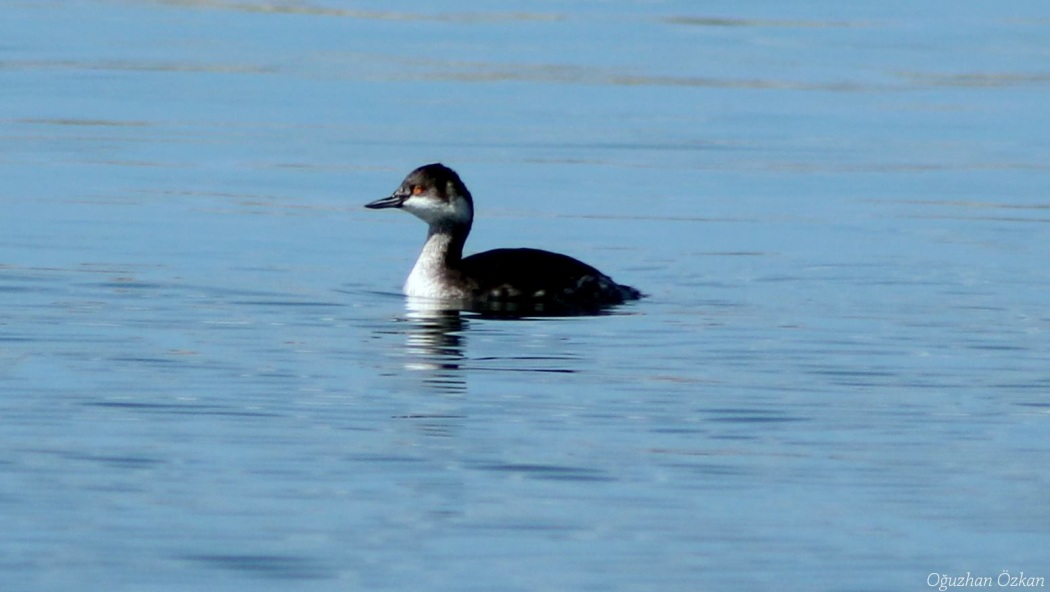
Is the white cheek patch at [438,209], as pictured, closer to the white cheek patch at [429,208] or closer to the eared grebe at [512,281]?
the white cheek patch at [429,208]

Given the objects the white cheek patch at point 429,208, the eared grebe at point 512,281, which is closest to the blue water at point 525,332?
the eared grebe at point 512,281

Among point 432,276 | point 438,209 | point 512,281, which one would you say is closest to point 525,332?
point 512,281

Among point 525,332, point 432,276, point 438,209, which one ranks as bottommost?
point 525,332

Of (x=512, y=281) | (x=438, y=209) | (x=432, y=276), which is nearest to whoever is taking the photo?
(x=512, y=281)

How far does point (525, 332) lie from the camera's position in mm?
13539

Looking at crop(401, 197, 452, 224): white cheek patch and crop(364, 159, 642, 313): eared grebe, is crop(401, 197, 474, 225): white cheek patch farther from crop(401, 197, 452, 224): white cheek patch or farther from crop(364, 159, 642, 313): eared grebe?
crop(364, 159, 642, 313): eared grebe

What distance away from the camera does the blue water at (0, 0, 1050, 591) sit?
864 cm

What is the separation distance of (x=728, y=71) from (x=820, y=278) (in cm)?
1406

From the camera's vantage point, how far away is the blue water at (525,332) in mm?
8641

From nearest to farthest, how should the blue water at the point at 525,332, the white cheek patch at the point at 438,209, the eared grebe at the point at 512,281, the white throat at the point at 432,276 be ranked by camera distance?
1. the blue water at the point at 525,332
2. the eared grebe at the point at 512,281
3. the white throat at the point at 432,276
4. the white cheek patch at the point at 438,209

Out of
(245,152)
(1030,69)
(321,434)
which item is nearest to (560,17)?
(1030,69)

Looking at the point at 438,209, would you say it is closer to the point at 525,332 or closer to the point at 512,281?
the point at 512,281

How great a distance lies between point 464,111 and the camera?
2609 centimetres

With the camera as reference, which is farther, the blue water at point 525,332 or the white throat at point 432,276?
the white throat at point 432,276
